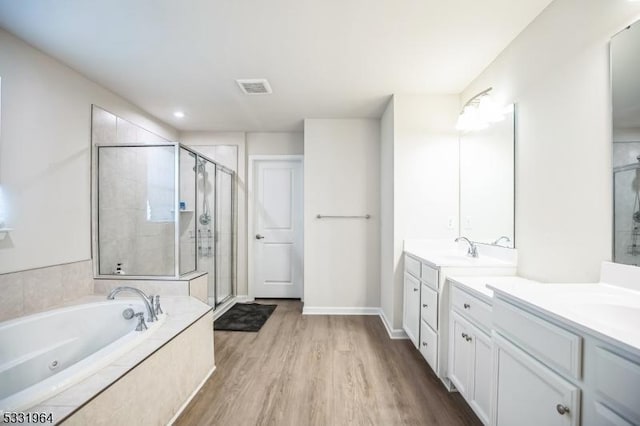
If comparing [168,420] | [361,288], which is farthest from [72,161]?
[361,288]

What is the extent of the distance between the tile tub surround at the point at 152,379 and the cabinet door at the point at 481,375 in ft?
5.61

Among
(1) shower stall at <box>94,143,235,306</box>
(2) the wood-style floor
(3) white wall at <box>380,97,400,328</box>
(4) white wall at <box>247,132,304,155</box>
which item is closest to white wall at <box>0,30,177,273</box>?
(1) shower stall at <box>94,143,235,306</box>

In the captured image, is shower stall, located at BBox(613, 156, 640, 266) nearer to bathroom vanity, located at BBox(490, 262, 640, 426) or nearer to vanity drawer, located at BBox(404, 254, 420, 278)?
bathroom vanity, located at BBox(490, 262, 640, 426)

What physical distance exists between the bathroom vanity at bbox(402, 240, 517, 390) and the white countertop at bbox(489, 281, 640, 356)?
23.3 inches

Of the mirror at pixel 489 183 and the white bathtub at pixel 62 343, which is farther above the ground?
the mirror at pixel 489 183

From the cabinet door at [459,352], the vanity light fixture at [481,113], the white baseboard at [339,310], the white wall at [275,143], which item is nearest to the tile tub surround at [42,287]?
the white baseboard at [339,310]

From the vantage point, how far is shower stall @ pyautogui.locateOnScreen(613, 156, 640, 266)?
115 centimetres

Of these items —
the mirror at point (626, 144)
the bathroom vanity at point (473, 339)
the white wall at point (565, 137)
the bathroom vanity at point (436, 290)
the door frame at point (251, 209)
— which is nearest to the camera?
the mirror at point (626, 144)

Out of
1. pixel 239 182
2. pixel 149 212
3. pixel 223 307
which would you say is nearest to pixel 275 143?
pixel 239 182

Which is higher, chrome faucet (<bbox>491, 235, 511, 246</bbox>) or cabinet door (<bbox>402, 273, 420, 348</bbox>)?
chrome faucet (<bbox>491, 235, 511, 246</bbox>)

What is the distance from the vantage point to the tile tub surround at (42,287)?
1749 mm

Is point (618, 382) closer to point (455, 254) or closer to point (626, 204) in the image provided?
point (626, 204)

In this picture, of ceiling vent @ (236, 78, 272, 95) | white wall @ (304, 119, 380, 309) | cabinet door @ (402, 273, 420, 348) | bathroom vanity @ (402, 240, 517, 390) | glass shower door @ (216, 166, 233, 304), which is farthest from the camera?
glass shower door @ (216, 166, 233, 304)

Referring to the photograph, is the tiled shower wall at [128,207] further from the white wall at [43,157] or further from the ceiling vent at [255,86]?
the ceiling vent at [255,86]
